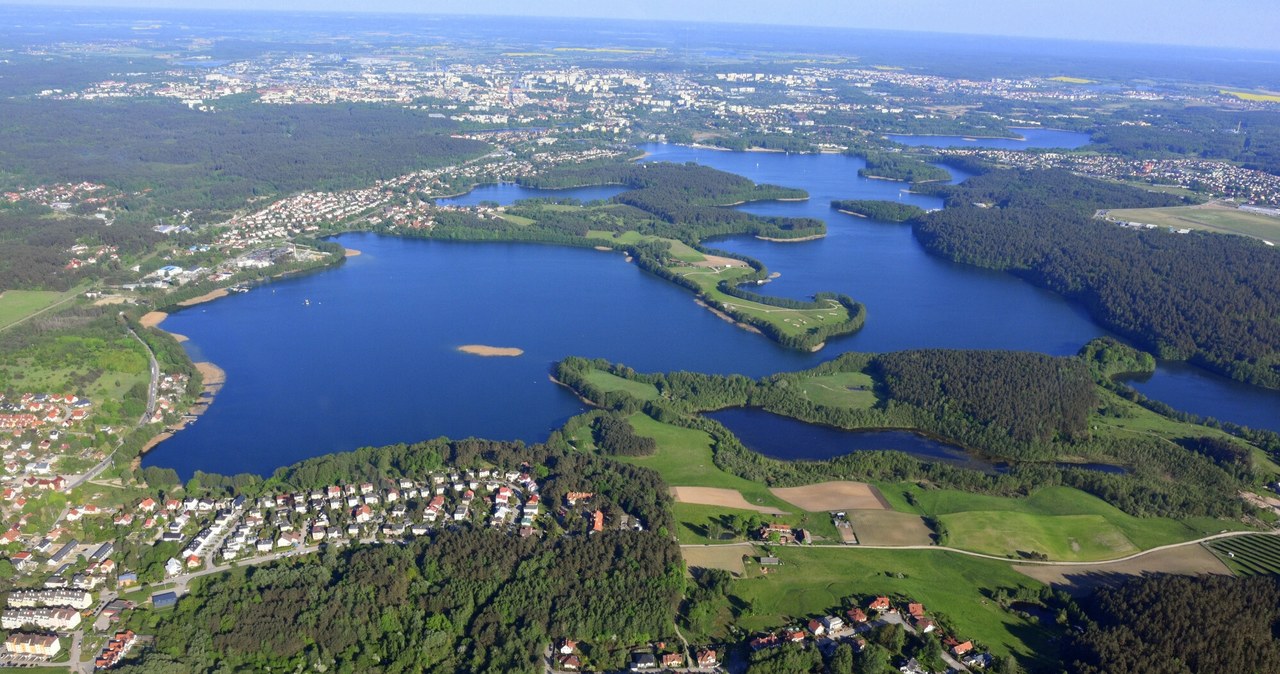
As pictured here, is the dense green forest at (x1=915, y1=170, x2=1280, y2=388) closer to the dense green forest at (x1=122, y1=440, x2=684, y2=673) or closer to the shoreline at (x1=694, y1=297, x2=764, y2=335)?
the shoreline at (x1=694, y1=297, x2=764, y2=335)

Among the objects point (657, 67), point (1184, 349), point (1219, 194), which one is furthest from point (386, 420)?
point (657, 67)

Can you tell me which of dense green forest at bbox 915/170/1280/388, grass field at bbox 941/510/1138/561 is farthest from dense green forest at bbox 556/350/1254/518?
dense green forest at bbox 915/170/1280/388

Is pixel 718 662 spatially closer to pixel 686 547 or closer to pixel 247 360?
pixel 686 547

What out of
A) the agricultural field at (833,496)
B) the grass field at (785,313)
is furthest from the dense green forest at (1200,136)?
the agricultural field at (833,496)

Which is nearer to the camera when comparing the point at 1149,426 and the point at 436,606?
the point at 436,606

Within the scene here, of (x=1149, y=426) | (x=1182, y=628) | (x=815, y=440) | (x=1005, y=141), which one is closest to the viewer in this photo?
(x=1182, y=628)

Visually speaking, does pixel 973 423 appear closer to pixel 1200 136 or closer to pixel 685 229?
pixel 685 229

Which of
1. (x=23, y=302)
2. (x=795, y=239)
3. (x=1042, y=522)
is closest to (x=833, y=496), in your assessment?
(x=1042, y=522)
